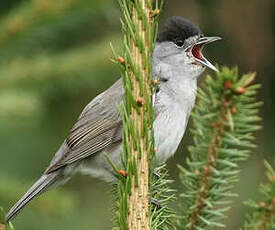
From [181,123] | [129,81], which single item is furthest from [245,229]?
[181,123]

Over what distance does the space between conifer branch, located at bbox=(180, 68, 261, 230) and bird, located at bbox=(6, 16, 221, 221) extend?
1.35 meters

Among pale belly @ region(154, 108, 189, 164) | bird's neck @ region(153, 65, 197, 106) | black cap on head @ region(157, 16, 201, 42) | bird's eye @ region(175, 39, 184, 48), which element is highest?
black cap on head @ region(157, 16, 201, 42)

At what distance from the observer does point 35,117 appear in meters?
3.29

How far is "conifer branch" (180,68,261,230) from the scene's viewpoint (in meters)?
1.66

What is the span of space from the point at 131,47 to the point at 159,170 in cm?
100

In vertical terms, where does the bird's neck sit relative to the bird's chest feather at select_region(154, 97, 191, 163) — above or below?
above

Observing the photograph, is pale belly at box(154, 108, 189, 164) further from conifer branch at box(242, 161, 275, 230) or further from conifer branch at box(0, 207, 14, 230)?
conifer branch at box(0, 207, 14, 230)

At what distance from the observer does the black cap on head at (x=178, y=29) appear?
3350 mm

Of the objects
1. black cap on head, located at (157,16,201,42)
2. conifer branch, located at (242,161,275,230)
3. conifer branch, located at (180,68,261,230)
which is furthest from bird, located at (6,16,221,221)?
conifer branch, located at (242,161,275,230)

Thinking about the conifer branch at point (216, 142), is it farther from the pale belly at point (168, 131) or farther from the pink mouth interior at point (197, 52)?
the pink mouth interior at point (197, 52)

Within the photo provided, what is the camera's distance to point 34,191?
3139 millimetres

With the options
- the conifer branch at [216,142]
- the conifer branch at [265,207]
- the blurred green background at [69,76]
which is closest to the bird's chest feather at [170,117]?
the blurred green background at [69,76]

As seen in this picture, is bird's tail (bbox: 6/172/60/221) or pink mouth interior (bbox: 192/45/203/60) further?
pink mouth interior (bbox: 192/45/203/60)

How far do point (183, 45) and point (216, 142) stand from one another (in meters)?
1.73
